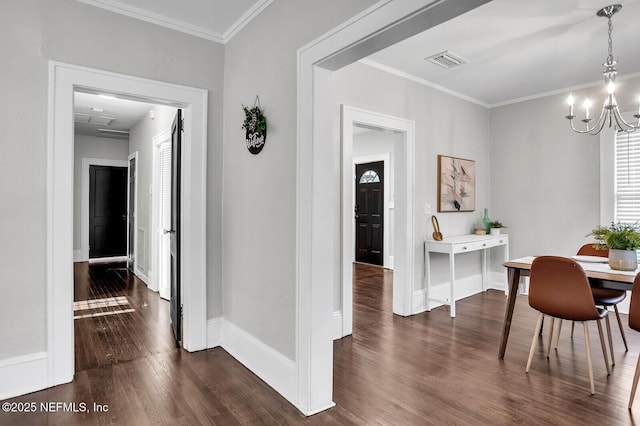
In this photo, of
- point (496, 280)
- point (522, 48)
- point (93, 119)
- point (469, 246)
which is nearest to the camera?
point (522, 48)

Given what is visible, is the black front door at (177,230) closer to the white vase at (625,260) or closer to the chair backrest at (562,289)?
the chair backrest at (562,289)

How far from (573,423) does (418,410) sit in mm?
865

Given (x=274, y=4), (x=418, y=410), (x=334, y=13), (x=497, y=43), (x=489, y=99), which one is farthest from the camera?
(x=489, y=99)

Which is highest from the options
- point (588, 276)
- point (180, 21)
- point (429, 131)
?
point (180, 21)

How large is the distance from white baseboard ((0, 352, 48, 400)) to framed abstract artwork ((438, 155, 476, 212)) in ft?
13.5

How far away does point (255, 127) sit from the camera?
271cm

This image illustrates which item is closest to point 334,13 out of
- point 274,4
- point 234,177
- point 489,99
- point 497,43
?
point 274,4

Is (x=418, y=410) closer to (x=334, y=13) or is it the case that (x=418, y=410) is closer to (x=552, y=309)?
(x=552, y=309)

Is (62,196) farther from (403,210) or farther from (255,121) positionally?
(403,210)

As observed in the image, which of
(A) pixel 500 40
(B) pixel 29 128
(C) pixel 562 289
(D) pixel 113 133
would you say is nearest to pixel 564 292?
(C) pixel 562 289

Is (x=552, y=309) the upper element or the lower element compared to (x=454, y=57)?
lower

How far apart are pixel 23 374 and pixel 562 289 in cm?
367

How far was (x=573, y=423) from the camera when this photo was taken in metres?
2.10

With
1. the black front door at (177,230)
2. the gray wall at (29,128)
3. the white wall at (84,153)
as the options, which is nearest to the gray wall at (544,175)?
the black front door at (177,230)
